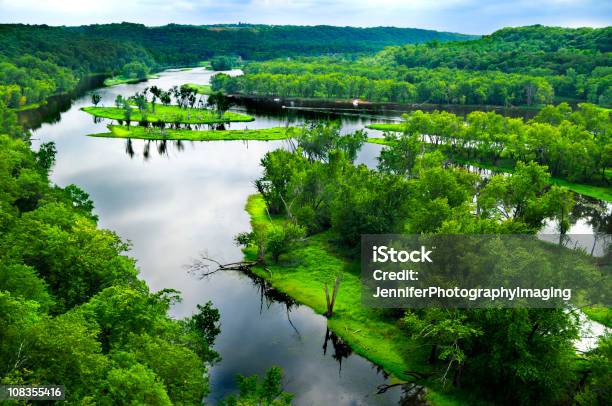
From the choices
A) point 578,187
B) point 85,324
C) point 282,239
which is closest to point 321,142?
point 282,239

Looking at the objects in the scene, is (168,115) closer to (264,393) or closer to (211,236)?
(211,236)

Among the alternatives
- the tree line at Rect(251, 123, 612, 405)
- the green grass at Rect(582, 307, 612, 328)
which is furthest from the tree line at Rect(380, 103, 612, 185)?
the green grass at Rect(582, 307, 612, 328)

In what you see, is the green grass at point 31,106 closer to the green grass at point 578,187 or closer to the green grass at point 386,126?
the green grass at point 386,126

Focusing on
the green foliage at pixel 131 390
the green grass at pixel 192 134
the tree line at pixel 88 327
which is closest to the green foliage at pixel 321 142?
the green grass at pixel 192 134

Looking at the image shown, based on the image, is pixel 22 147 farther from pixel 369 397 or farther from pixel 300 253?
pixel 369 397

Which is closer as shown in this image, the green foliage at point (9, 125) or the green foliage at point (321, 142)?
the green foliage at point (321, 142)

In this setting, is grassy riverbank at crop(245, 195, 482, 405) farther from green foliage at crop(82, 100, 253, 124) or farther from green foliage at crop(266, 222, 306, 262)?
green foliage at crop(82, 100, 253, 124)
